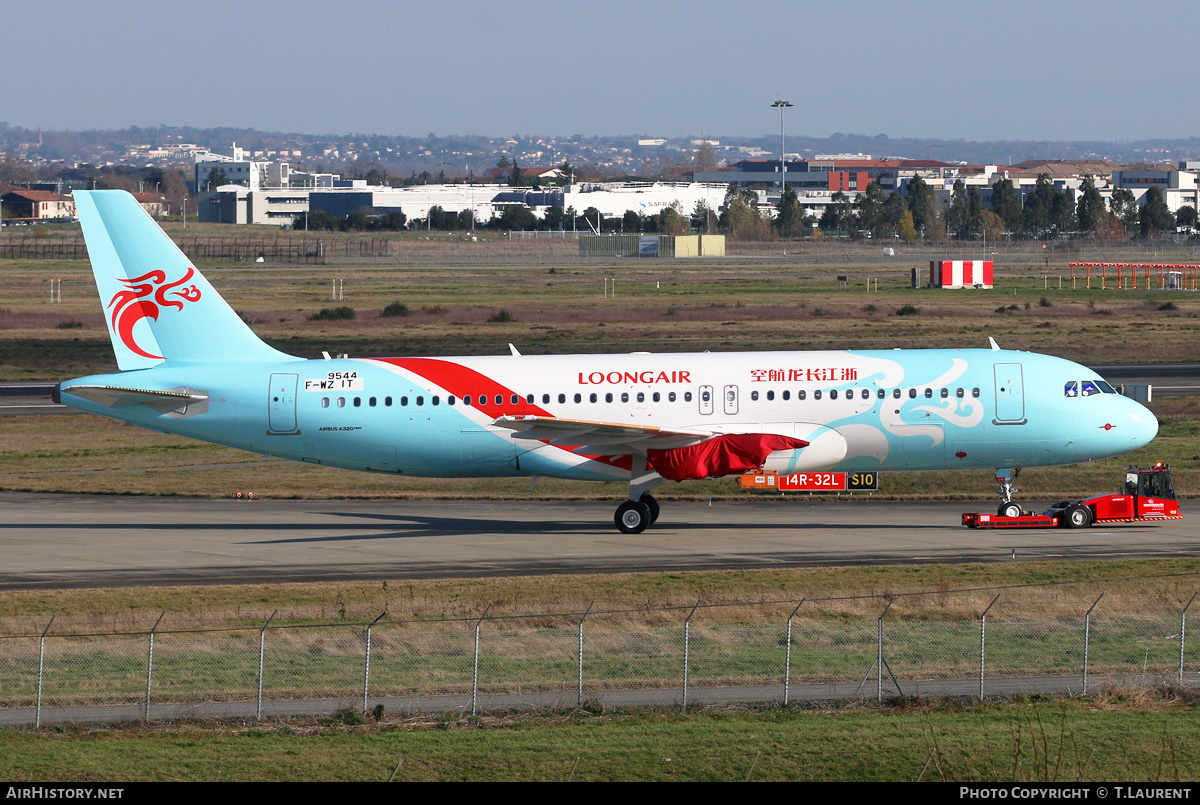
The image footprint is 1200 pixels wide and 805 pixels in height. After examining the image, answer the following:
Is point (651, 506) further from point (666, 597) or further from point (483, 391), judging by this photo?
point (666, 597)

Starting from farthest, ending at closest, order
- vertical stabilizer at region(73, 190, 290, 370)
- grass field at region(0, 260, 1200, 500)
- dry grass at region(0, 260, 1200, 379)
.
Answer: dry grass at region(0, 260, 1200, 379), grass field at region(0, 260, 1200, 500), vertical stabilizer at region(73, 190, 290, 370)

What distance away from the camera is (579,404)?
42344 millimetres

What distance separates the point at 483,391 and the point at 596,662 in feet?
56.5

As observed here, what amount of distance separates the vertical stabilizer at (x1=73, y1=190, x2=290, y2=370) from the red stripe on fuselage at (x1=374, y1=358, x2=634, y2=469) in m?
5.38

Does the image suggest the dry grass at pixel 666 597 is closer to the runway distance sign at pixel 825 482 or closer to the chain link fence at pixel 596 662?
the chain link fence at pixel 596 662

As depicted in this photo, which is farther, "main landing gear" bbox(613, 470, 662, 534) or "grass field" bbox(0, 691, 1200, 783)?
"main landing gear" bbox(613, 470, 662, 534)

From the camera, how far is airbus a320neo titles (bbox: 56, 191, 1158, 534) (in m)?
41.4

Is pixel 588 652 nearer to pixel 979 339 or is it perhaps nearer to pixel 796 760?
pixel 796 760

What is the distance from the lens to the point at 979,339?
93875 mm

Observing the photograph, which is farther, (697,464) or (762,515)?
(762,515)

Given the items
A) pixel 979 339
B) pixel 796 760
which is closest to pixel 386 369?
pixel 796 760

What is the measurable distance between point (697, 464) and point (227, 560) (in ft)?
45.8

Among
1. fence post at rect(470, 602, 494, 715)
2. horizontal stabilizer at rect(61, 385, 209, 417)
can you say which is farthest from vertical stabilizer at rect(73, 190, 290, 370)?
fence post at rect(470, 602, 494, 715)

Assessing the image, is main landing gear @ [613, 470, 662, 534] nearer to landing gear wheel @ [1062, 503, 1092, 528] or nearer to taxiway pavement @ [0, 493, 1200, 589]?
taxiway pavement @ [0, 493, 1200, 589]
